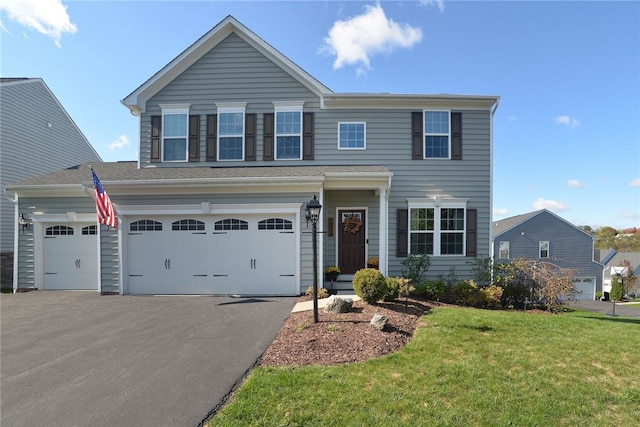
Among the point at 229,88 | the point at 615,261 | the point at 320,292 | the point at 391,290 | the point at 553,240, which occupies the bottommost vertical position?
the point at 615,261

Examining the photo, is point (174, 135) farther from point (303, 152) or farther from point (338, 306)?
point (338, 306)

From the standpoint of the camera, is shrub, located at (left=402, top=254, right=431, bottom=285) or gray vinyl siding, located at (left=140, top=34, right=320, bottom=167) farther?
gray vinyl siding, located at (left=140, top=34, right=320, bottom=167)

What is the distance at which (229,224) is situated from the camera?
8.73m

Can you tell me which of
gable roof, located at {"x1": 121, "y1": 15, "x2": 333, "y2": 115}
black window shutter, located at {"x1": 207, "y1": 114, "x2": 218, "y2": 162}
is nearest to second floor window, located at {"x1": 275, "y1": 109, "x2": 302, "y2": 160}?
gable roof, located at {"x1": 121, "y1": 15, "x2": 333, "y2": 115}

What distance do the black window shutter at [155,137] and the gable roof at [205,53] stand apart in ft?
2.05

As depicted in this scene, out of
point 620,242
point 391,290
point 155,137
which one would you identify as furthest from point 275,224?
point 620,242

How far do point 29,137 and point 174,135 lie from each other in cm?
974

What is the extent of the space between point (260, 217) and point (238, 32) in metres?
6.61

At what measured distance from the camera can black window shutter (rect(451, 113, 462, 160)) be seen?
389 inches

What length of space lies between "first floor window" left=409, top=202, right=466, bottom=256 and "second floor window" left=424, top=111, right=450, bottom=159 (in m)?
1.91

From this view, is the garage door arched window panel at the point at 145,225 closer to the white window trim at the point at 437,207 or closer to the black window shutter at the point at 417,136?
the white window trim at the point at 437,207

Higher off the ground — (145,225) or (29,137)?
(29,137)

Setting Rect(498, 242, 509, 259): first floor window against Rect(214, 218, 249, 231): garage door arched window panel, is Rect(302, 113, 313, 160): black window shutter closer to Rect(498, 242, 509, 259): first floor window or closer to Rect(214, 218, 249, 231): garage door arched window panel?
Rect(214, 218, 249, 231): garage door arched window panel

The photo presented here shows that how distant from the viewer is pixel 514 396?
3.40 meters
